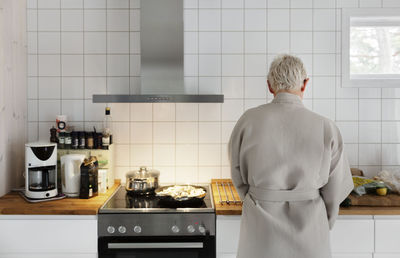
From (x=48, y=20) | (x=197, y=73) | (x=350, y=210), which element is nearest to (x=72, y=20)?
(x=48, y=20)

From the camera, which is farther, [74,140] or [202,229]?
[74,140]

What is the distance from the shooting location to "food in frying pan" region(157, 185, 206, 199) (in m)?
2.05

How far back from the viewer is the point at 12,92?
2.33m

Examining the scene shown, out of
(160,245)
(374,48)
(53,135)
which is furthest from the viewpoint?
(374,48)

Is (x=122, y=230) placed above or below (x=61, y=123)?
below

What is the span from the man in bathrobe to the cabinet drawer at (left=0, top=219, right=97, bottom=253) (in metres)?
0.91

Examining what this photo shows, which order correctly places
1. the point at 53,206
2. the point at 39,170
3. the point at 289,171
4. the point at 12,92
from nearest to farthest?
the point at 289,171, the point at 53,206, the point at 39,170, the point at 12,92

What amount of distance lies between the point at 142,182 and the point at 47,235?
64 centimetres

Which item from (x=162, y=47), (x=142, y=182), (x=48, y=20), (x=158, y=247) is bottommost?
(x=158, y=247)

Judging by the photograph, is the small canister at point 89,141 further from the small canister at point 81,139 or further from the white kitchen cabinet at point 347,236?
the white kitchen cabinet at point 347,236

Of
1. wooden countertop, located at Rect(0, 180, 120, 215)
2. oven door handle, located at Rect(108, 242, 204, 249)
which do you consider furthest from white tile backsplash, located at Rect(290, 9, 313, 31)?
wooden countertop, located at Rect(0, 180, 120, 215)

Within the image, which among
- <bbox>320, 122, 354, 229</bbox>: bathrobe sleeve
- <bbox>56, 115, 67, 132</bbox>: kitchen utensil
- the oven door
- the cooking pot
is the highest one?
<bbox>56, 115, 67, 132</bbox>: kitchen utensil

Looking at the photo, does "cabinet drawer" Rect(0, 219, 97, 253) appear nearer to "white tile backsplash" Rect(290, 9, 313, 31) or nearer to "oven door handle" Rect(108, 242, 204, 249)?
"oven door handle" Rect(108, 242, 204, 249)

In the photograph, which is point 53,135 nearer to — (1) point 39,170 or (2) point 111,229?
(1) point 39,170
